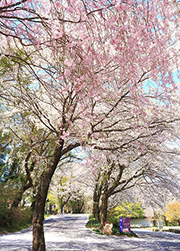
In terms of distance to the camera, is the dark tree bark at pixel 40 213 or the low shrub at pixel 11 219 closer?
the dark tree bark at pixel 40 213

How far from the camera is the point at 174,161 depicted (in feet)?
33.2

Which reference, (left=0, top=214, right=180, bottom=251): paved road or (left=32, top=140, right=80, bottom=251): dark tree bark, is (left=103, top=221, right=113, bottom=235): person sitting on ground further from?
(left=32, top=140, right=80, bottom=251): dark tree bark

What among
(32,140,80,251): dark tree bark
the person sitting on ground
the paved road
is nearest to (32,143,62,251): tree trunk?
(32,140,80,251): dark tree bark

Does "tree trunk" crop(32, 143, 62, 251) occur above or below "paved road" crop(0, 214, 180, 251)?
above

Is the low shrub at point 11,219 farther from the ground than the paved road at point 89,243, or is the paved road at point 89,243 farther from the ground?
the low shrub at point 11,219

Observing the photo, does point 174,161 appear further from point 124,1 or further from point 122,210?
point 122,210

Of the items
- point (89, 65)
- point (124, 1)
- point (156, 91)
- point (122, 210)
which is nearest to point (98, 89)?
point (89, 65)

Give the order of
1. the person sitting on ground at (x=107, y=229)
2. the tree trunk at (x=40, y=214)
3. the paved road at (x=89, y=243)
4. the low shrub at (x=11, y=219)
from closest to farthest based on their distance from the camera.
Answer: the tree trunk at (x=40, y=214) < the paved road at (x=89, y=243) < the person sitting on ground at (x=107, y=229) < the low shrub at (x=11, y=219)

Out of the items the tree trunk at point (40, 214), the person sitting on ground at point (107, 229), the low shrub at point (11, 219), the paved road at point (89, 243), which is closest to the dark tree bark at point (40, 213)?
the tree trunk at point (40, 214)

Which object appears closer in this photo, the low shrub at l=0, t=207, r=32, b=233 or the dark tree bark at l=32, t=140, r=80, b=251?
the dark tree bark at l=32, t=140, r=80, b=251

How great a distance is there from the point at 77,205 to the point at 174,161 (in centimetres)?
→ 3271

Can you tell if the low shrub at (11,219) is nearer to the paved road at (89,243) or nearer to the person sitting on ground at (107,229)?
the paved road at (89,243)

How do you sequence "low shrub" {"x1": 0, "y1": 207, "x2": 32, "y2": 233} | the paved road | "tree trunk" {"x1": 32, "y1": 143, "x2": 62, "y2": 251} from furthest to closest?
"low shrub" {"x1": 0, "y1": 207, "x2": 32, "y2": 233}, the paved road, "tree trunk" {"x1": 32, "y1": 143, "x2": 62, "y2": 251}

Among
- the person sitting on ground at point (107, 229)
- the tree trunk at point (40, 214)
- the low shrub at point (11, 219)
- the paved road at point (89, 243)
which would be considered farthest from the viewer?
the low shrub at point (11, 219)
